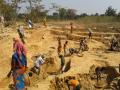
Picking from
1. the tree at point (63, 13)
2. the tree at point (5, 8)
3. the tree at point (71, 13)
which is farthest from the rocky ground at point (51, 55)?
the tree at point (63, 13)

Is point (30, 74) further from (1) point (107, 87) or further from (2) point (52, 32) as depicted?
(2) point (52, 32)

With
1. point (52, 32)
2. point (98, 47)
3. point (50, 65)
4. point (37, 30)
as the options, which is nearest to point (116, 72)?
point (50, 65)

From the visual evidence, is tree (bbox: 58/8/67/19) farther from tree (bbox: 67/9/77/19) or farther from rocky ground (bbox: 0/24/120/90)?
rocky ground (bbox: 0/24/120/90)

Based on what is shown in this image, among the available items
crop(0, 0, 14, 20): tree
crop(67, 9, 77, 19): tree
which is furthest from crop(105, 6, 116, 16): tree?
crop(0, 0, 14, 20): tree

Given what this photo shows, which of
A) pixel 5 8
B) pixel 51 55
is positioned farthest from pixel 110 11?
pixel 51 55

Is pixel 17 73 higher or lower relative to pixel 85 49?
higher

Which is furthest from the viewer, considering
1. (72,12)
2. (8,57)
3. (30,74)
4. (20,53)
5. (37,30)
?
(72,12)

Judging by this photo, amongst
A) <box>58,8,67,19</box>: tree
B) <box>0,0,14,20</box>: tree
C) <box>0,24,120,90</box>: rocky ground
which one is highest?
<box>0,0,14,20</box>: tree

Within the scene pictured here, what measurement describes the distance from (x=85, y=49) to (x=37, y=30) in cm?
658

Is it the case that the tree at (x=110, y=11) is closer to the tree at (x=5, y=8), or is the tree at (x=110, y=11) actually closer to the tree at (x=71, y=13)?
the tree at (x=71, y=13)

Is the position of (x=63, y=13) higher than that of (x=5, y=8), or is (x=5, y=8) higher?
(x=5, y=8)

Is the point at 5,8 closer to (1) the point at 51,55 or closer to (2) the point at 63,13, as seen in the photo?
(1) the point at 51,55

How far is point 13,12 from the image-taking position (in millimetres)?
44750

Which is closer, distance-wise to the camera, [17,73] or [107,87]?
[17,73]
